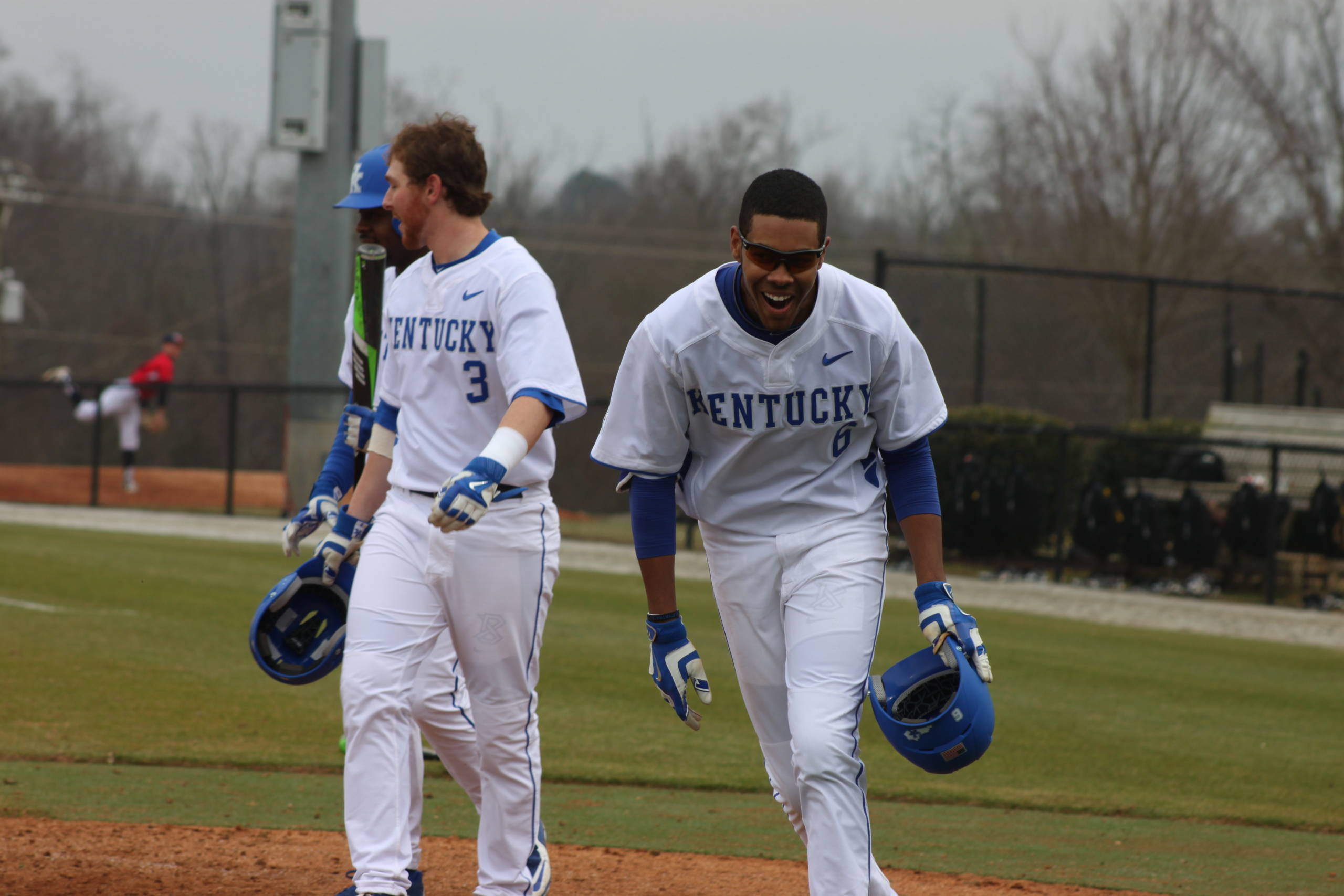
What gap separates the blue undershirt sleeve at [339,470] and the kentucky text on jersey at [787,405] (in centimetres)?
153

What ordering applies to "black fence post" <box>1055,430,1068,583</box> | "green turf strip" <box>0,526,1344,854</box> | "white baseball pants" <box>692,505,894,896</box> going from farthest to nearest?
"black fence post" <box>1055,430,1068,583</box> → "green turf strip" <box>0,526,1344,854</box> → "white baseball pants" <box>692,505,894,896</box>

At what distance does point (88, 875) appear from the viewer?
14.9 ft

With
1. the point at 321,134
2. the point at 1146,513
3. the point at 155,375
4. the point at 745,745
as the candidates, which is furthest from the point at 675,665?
the point at 155,375

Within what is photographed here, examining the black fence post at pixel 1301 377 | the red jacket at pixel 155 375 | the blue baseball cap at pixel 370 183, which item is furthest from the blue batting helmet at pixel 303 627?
the red jacket at pixel 155 375

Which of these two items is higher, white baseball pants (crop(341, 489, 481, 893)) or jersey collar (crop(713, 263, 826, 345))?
jersey collar (crop(713, 263, 826, 345))

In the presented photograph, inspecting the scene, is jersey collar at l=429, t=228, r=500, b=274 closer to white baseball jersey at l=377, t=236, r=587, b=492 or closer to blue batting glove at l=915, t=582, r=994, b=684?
white baseball jersey at l=377, t=236, r=587, b=492

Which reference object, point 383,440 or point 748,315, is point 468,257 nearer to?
point 383,440

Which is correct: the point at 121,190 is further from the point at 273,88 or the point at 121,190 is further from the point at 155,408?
the point at 273,88

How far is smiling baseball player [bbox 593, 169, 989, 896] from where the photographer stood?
3.51 metres

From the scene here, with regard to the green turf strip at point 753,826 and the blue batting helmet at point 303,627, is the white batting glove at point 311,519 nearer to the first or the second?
the blue batting helmet at point 303,627

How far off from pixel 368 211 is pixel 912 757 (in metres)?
2.46

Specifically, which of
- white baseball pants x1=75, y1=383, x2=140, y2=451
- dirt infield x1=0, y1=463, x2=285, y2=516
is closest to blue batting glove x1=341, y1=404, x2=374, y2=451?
dirt infield x1=0, y1=463, x2=285, y2=516

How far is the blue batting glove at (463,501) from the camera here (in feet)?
11.0

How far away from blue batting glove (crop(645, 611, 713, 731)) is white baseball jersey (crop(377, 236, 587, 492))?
62 centimetres
